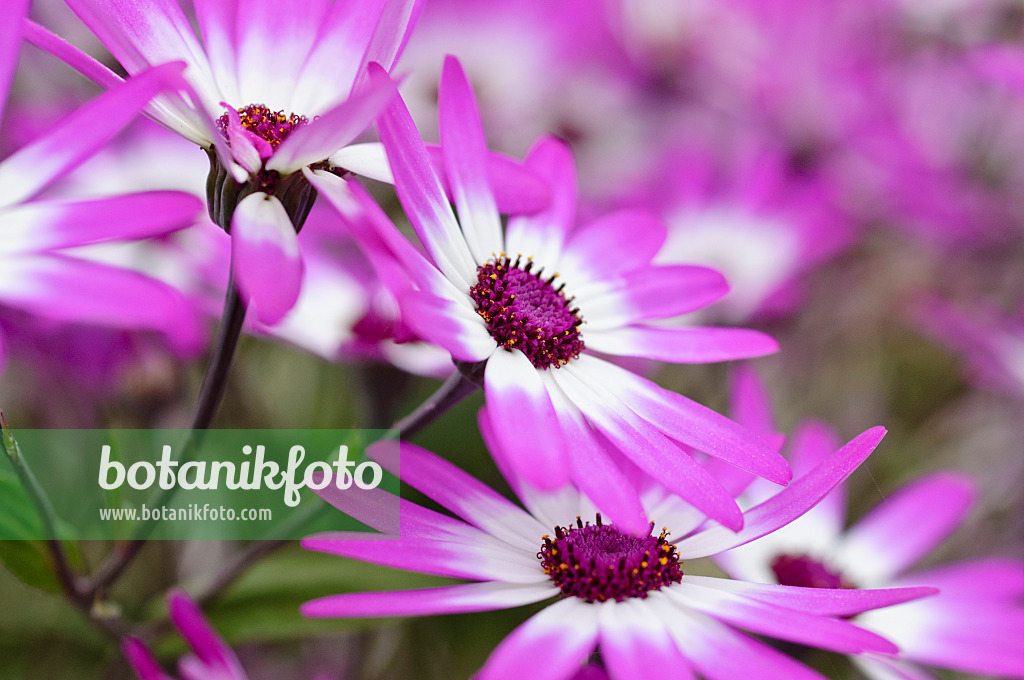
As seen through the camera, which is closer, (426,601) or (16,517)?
(426,601)

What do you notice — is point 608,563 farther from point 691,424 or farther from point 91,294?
point 91,294

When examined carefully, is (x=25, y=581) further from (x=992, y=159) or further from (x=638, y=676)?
(x=992, y=159)

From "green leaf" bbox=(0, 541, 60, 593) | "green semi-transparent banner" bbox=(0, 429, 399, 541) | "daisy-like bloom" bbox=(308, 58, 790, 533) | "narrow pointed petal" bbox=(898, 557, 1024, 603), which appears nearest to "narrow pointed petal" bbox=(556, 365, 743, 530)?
"daisy-like bloom" bbox=(308, 58, 790, 533)

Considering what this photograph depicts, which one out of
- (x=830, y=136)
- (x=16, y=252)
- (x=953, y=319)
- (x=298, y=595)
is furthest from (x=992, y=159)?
(x=16, y=252)

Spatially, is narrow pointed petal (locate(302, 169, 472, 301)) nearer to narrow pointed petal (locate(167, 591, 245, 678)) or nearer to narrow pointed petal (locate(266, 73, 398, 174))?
narrow pointed petal (locate(266, 73, 398, 174))

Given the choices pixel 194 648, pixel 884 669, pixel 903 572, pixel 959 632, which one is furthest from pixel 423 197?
pixel 903 572

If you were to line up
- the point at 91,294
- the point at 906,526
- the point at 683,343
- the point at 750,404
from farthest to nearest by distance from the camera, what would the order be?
the point at 906,526 < the point at 750,404 < the point at 683,343 < the point at 91,294

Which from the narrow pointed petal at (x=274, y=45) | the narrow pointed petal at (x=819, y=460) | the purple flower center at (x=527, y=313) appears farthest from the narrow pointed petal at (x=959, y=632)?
the narrow pointed petal at (x=274, y=45)

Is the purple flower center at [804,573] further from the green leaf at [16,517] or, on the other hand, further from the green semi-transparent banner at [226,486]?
the green leaf at [16,517]
